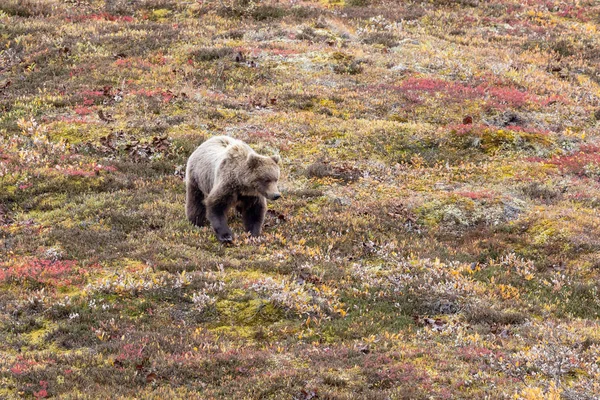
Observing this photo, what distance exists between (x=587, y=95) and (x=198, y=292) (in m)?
24.1

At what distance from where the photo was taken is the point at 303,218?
1733 centimetres

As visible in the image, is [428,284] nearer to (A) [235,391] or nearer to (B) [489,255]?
(B) [489,255]

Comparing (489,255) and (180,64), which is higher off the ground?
(180,64)

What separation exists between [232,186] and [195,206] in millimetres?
1989

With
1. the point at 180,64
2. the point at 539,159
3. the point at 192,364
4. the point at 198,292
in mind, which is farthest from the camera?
the point at 180,64

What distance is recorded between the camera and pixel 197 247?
15250 millimetres

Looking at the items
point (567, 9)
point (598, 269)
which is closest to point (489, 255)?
point (598, 269)

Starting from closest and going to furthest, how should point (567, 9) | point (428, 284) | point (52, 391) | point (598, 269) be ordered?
point (52, 391)
point (428, 284)
point (598, 269)
point (567, 9)

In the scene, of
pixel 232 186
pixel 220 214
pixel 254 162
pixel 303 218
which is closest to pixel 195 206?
pixel 220 214

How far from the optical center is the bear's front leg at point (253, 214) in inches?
618

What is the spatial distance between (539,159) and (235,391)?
16.2 m

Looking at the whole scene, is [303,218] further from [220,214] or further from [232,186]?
[232,186]

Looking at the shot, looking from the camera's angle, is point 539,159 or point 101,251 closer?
point 101,251

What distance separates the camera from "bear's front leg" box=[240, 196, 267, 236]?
51.5ft
